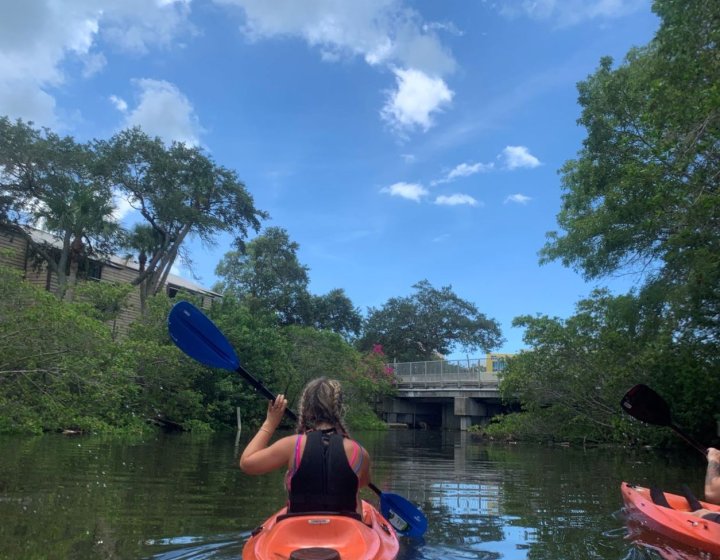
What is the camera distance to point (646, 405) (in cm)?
675

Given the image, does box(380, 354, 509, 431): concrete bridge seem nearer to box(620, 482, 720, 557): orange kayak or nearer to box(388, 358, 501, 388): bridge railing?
box(388, 358, 501, 388): bridge railing

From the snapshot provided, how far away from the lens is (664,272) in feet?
51.9

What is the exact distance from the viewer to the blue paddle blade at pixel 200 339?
5.27 metres

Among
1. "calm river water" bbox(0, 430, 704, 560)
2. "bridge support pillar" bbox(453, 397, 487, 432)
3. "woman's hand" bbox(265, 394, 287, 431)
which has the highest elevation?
"bridge support pillar" bbox(453, 397, 487, 432)

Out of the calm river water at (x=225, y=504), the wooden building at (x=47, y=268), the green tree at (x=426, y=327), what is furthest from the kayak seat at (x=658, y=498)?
the green tree at (x=426, y=327)

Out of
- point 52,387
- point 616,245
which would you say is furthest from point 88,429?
point 616,245

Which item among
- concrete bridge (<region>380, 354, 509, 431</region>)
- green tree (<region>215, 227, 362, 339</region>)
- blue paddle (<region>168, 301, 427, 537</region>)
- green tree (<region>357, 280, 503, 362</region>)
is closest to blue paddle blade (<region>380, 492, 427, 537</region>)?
blue paddle (<region>168, 301, 427, 537</region>)

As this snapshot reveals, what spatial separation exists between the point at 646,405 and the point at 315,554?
4974 millimetres

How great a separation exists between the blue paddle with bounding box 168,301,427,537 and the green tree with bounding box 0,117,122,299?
75.0 ft

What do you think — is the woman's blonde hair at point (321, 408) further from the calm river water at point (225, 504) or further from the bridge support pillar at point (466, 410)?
the bridge support pillar at point (466, 410)

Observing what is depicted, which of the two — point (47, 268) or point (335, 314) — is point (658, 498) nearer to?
point (47, 268)

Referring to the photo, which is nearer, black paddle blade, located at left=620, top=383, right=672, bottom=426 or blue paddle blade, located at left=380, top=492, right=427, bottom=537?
blue paddle blade, located at left=380, top=492, right=427, bottom=537

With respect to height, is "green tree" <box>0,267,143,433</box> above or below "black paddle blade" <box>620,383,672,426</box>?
above

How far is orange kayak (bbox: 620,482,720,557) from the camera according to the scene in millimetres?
5176
